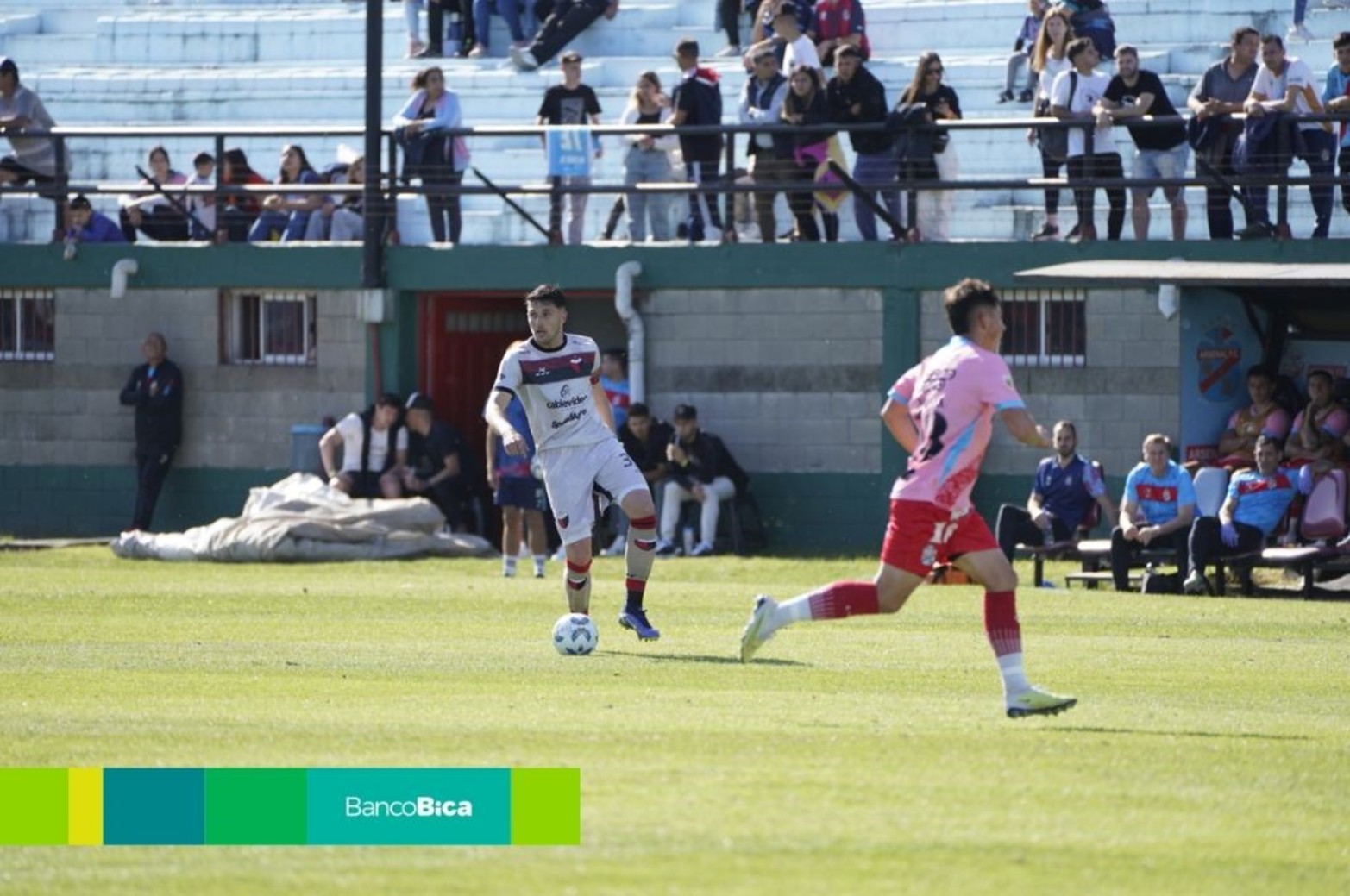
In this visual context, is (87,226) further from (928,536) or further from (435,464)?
(928,536)

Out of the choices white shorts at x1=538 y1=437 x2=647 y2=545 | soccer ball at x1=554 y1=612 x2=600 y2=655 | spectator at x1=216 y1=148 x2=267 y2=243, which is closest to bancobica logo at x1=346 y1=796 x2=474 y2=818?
soccer ball at x1=554 y1=612 x2=600 y2=655

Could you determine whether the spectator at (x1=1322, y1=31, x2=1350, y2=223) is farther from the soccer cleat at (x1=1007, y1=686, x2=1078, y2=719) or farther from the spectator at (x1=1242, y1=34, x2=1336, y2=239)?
the soccer cleat at (x1=1007, y1=686, x2=1078, y2=719)

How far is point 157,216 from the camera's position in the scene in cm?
2897

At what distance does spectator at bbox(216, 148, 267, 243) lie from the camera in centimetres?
2844

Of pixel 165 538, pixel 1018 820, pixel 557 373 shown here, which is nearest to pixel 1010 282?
pixel 165 538

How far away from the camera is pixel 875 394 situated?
2567 centimetres

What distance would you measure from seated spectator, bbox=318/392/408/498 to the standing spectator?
2.58 meters

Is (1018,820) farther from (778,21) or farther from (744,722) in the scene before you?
(778,21)

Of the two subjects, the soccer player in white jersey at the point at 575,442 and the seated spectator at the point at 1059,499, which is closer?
the soccer player in white jersey at the point at 575,442

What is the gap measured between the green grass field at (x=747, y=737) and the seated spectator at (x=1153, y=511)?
9.53 feet

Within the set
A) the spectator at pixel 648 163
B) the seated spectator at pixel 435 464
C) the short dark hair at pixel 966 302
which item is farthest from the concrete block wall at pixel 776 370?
the short dark hair at pixel 966 302

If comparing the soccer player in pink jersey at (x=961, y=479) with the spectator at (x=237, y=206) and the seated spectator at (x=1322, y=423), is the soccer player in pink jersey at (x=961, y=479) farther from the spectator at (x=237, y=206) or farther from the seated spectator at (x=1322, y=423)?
the spectator at (x=237, y=206)

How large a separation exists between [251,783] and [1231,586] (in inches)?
562

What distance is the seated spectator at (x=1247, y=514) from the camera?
20906 millimetres
